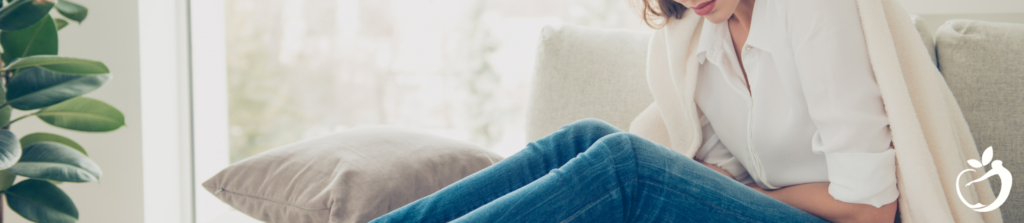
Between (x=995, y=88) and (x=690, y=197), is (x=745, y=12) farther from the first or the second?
(x=995, y=88)

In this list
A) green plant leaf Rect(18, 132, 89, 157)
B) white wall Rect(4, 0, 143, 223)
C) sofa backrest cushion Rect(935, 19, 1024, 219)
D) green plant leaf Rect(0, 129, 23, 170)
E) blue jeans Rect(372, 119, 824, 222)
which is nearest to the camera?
blue jeans Rect(372, 119, 824, 222)

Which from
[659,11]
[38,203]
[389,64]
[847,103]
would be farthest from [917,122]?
[389,64]

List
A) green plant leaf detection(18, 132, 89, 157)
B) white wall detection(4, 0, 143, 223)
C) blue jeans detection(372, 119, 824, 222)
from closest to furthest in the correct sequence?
blue jeans detection(372, 119, 824, 222) < green plant leaf detection(18, 132, 89, 157) < white wall detection(4, 0, 143, 223)

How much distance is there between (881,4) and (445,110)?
243 cm

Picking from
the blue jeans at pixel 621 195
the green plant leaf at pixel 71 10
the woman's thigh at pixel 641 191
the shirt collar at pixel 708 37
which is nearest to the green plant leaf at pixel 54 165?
the green plant leaf at pixel 71 10

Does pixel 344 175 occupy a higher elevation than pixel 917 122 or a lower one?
lower

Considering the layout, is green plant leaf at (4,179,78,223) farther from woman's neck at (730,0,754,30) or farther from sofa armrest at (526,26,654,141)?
woman's neck at (730,0,754,30)

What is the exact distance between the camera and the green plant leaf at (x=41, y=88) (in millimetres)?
1063

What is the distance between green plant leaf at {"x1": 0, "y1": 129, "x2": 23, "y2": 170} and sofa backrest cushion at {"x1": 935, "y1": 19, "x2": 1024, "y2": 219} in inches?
73.8

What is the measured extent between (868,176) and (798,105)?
154mm

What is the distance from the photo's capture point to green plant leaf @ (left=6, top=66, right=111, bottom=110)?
1063 mm

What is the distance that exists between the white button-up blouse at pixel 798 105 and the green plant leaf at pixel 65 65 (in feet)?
4.12

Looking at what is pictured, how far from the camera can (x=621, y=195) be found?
733 millimetres

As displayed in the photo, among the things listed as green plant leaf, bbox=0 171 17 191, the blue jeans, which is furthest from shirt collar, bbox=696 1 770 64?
green plant leaf, bbox=0 171 17 191
